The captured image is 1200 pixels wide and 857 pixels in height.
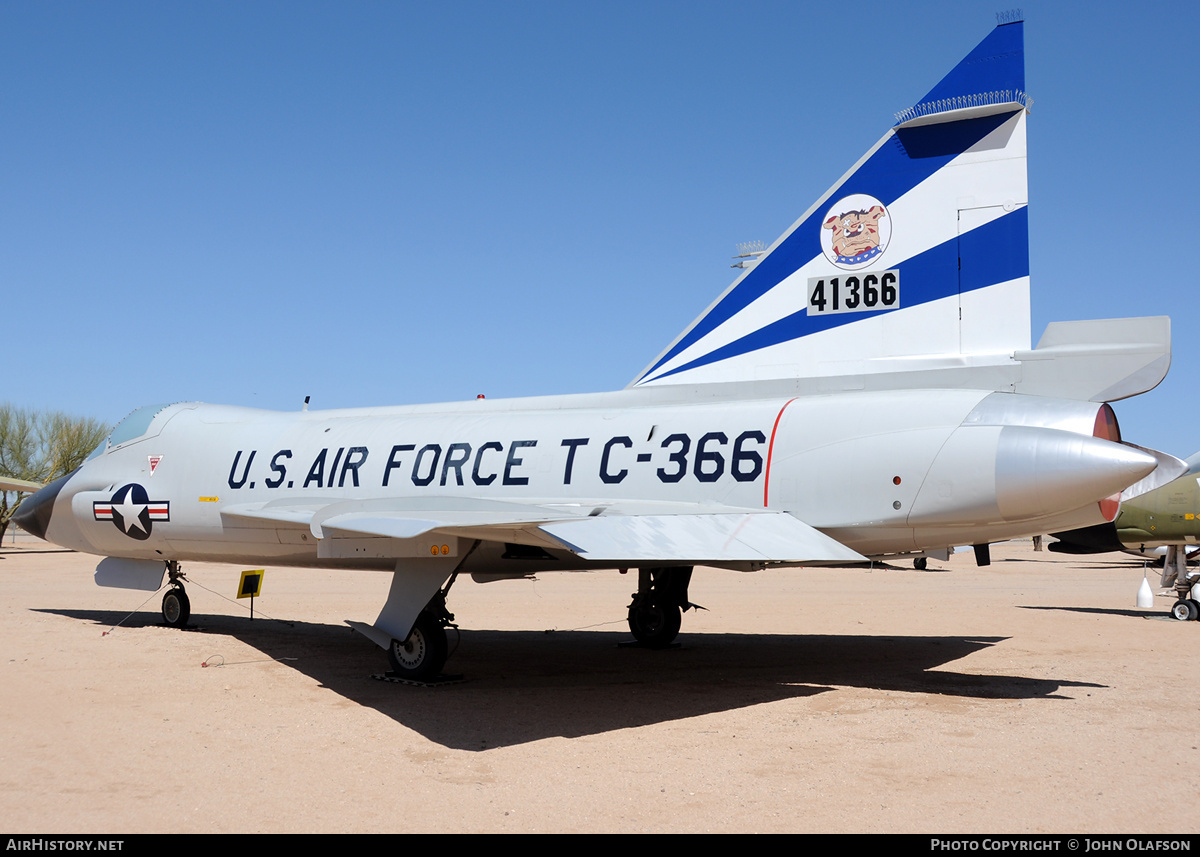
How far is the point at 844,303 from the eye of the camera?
29.8ft

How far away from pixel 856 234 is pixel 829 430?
2.16 metres

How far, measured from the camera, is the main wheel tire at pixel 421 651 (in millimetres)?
9305

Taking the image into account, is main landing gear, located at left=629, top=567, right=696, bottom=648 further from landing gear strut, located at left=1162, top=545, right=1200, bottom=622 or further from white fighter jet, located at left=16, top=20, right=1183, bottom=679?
landing gear strut, located at left=1162, top=545, right=1200, bottom=622

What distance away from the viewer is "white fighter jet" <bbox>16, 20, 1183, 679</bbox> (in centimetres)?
746

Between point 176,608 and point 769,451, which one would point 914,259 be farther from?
point 176,608

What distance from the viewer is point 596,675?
32.7ft

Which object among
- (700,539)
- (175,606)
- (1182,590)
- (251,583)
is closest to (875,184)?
(700,539)

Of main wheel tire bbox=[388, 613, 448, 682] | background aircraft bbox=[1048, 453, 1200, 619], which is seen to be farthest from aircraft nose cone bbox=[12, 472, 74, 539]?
background aircraft bbox=[1048, 453, 1200, 619]

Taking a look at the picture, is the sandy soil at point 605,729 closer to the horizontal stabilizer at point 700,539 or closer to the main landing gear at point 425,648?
the main landing gear at point 425,648

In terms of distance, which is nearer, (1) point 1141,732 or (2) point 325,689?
(1) point 1141,732

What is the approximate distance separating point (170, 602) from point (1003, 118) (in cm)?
1221

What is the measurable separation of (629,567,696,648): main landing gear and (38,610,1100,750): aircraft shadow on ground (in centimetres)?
25

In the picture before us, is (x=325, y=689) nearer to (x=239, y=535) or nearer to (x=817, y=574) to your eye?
(x=239, y=535)

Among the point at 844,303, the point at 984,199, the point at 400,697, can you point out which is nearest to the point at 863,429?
the point at 844,303
